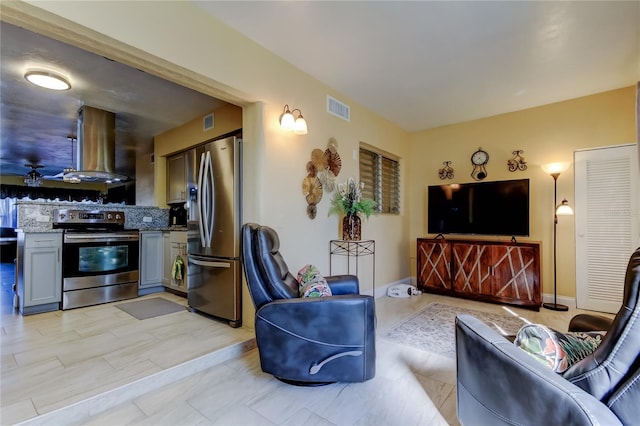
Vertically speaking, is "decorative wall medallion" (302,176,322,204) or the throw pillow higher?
"decorative wall medallion" (302,176,322,204)

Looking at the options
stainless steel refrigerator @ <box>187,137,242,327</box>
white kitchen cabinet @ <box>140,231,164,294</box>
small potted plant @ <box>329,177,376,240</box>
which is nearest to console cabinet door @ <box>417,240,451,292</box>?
small potted plant @ <box>329,177,376,240</box>

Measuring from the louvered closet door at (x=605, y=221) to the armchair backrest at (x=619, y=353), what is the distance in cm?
364

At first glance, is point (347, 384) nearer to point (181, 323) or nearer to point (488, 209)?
point (181, 323)

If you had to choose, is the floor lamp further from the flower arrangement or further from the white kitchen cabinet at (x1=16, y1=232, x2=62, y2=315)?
the white kitchen cabinet at (x1=16, y1=232, x2=62, y2=315)

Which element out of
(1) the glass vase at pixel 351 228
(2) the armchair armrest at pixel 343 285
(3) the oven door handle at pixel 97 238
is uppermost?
(1) the glass vase at pixel 351 228

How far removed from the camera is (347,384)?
2029 millimetres

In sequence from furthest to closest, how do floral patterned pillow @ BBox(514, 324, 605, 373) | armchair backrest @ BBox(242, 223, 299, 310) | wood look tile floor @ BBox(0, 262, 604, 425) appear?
armchair backrest @ BBox(242, 223, 299, 310)
wood look tile floor @ BBox(0, 262, 604, 425)
floral patterned pillow @ BBox(514, 324, 605, 373)

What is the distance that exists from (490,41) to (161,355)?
3.96m

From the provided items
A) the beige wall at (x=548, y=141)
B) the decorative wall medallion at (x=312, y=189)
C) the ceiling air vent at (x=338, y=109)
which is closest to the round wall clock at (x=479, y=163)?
the beige wall at (x=548, y=141)

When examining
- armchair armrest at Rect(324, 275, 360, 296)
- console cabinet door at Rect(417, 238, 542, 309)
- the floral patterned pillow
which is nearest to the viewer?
the floral patterned pillow

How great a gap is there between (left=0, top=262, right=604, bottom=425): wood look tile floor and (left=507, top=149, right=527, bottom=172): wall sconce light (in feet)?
10.8

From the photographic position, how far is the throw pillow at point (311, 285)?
2.11 meters

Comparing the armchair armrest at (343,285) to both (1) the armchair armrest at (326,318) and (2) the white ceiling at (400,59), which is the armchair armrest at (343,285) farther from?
(2) the white ceiling at (400,59)

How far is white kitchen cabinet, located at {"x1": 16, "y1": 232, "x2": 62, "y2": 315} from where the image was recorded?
10.8 feet
